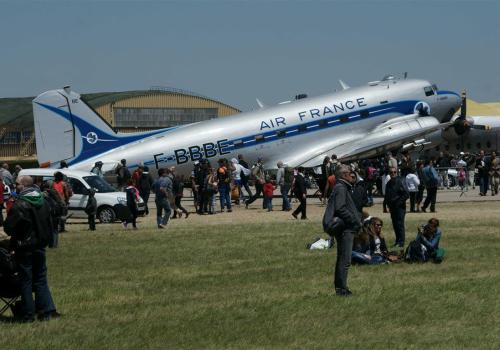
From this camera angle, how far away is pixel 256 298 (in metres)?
14.9

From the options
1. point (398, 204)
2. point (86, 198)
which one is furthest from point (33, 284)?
point (86, 198)

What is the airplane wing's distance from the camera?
1756 inches

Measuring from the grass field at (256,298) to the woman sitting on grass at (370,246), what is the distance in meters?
0.48

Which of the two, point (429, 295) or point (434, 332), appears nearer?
point (434, 332)

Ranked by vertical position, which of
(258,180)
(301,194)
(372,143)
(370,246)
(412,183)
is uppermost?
(372,143)

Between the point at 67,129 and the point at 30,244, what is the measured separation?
30.7 meters

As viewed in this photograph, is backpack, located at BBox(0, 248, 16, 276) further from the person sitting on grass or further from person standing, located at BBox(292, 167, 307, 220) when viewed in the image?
person standing, located at BBox(292, 167, 307, 220)

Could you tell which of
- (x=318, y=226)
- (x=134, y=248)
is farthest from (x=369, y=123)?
(x=134, y=248)

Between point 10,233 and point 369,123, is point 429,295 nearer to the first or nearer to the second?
point 10,233

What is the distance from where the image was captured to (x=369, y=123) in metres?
45.7

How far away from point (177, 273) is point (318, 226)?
925cm

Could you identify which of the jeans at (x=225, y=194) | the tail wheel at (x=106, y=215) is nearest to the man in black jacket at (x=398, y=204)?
the tail wheel at (x=106, y=215)

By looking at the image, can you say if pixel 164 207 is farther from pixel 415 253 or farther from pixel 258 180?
pixel 415 253

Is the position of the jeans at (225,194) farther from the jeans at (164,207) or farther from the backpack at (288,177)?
the jeans at (164,207)
